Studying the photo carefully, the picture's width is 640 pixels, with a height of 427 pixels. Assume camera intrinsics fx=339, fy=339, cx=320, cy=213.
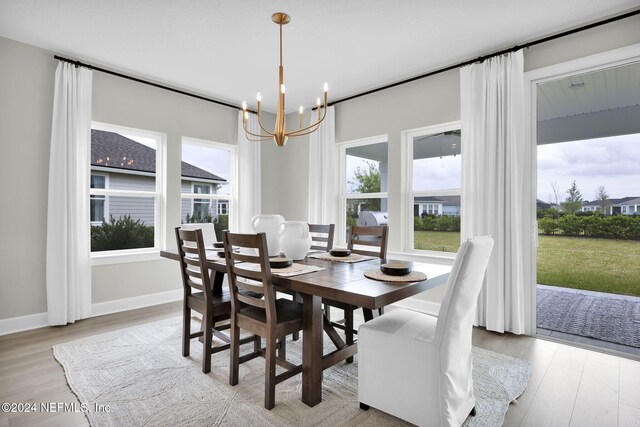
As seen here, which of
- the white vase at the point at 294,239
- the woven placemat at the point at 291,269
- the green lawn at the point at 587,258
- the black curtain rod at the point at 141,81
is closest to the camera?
the woven placemat at the point at 291,269

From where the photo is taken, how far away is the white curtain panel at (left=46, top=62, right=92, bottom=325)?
3.34 metres

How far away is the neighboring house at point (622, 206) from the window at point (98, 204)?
17.7ft

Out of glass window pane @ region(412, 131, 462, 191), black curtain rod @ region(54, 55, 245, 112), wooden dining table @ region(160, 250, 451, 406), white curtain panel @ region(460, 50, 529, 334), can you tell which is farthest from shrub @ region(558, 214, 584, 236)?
black curtain rod @ region(54, 55, 245, 112)

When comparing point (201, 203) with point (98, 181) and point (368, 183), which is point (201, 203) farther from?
point (368, 183)

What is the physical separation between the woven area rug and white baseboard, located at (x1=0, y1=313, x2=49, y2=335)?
0.76 metres

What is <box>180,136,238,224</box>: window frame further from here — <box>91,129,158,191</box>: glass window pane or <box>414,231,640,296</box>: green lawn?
<box>414,231,640,296</box>: green lawn

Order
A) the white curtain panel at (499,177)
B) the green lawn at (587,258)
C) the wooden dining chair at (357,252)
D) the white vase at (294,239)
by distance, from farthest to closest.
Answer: the green lawn at (587,258), the white curtain panel at (499,177), the wooden dining chair at (357,252), the white vase at (294,239)

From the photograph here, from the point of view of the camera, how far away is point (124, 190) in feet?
13.2

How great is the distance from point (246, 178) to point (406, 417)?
3.94 m

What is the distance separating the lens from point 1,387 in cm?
220

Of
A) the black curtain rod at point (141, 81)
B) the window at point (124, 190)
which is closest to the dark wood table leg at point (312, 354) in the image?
the window at point (124, 190)

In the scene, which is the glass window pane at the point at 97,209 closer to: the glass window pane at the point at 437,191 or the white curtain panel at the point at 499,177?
the glass window pane at the point at 437,191

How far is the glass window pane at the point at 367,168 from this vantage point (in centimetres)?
447

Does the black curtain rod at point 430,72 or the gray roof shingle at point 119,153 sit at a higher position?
the black curtain rod at point 430,72
